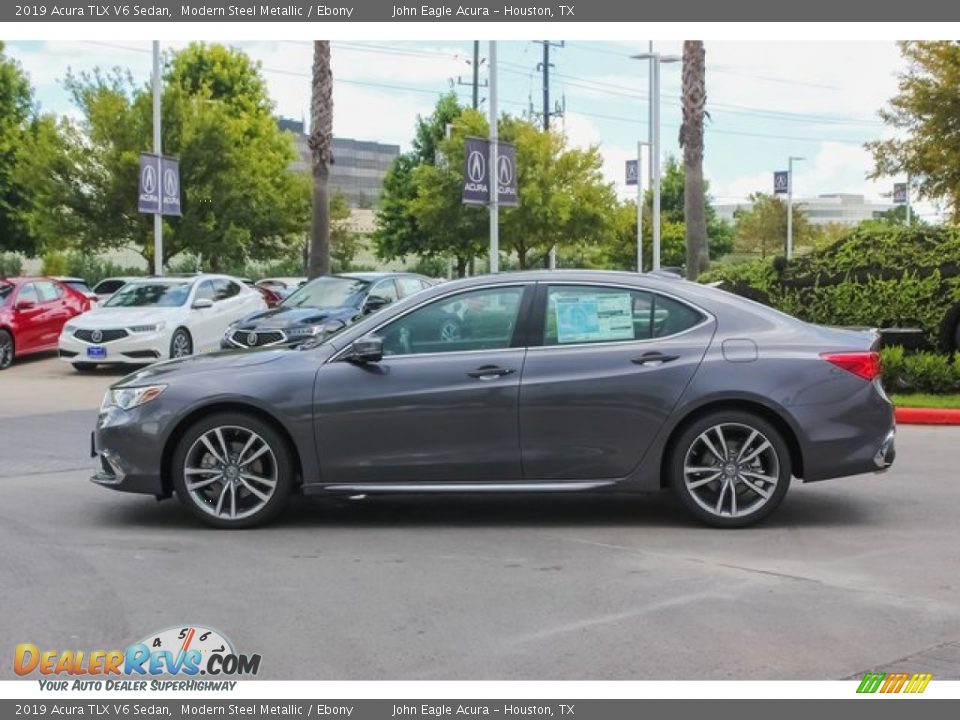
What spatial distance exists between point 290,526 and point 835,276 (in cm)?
910

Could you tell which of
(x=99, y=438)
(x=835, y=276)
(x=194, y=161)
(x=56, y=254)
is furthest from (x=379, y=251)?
(x=99, y=438)

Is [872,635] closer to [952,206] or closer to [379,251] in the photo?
[952,206]

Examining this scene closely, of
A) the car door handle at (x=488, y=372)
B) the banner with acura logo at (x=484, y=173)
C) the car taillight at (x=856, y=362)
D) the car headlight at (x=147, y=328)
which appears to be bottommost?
the car headlight at (x=147, y=328)

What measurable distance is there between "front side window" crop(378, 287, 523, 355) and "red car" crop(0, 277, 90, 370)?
14.6 metres

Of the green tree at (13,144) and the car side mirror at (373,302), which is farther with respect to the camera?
the green tree at (13,144)

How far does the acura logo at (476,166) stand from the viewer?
79.1 ft

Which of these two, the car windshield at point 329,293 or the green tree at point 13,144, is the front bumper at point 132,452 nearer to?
the car windshield at point 329,293

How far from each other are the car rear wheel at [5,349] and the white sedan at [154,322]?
121 centimetres

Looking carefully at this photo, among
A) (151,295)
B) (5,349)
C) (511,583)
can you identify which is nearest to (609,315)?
(511,583)

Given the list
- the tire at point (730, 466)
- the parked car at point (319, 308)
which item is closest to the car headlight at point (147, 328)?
the parked car at point (319, 308)

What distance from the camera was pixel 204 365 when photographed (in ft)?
25.1

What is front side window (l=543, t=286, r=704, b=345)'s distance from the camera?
7574 mm

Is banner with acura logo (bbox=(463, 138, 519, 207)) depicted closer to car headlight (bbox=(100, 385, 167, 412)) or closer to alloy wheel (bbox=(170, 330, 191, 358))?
→ alloy wheel (bbox=(170, 330, 191, 358))

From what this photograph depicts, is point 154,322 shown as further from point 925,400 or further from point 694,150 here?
point 925,400
